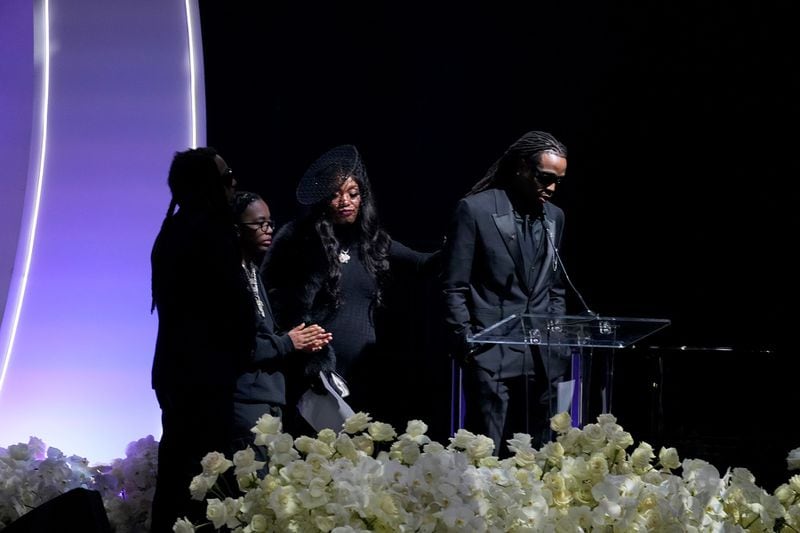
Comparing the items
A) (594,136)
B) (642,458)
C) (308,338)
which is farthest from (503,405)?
(642,458)

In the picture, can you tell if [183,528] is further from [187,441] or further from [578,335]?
[578,335]

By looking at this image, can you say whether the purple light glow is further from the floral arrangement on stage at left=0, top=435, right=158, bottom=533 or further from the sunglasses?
the sunglasses

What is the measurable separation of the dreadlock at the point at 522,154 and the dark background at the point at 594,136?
23.8 inches

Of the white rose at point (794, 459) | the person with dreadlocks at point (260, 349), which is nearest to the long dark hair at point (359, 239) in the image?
the person with dreadlocks at point (260, 349)

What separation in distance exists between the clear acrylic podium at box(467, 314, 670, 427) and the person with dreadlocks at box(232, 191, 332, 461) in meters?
0.56

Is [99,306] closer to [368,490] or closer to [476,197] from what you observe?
[476,197]

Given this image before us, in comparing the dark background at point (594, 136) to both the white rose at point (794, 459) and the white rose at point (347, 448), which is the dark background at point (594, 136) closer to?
the white rose at point (794, 459)

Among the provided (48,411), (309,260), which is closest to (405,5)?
(309,260)

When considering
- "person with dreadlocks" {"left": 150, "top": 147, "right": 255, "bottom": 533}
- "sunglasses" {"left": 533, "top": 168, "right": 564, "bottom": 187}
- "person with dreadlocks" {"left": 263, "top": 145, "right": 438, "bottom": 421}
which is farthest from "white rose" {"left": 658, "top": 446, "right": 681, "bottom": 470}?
"person with dreadlocks" {"left": 263, "top": 145, "right": 438, "bottom": 421}

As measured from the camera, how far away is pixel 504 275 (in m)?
3.12

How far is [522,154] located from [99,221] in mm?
1349

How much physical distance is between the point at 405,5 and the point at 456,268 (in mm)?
1374

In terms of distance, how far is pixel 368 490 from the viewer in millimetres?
1056

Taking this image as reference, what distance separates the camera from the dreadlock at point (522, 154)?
3197 millimetres
